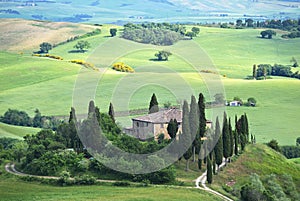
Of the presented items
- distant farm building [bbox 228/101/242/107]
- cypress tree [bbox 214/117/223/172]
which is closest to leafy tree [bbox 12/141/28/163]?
cypress tree [bbox 214/117/223/172]

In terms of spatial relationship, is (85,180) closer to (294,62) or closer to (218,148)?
(218,148)

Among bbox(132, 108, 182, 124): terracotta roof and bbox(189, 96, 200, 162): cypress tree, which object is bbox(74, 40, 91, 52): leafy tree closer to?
bbox(132, 108, 182, 124): terracotta roof

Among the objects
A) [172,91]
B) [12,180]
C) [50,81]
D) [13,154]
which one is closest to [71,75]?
[50,81]

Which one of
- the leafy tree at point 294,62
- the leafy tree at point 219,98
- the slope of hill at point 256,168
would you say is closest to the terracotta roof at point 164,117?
the slope of hill at point 256,168

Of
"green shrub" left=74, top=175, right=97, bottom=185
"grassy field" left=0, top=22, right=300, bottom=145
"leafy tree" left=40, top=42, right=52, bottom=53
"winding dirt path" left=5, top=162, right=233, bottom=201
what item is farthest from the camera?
"leafy tree" left=40, top=42, right=52, bottom=53

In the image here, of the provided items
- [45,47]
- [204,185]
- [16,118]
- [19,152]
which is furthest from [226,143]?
[45,47]

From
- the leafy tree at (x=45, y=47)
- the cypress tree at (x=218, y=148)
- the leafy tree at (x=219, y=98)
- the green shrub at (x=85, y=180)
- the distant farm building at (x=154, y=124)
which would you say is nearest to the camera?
the green shrub at (x=85, y=180)

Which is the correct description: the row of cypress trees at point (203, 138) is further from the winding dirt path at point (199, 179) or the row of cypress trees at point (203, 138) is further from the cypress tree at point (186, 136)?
the winding dirt path at point (199, 179)
